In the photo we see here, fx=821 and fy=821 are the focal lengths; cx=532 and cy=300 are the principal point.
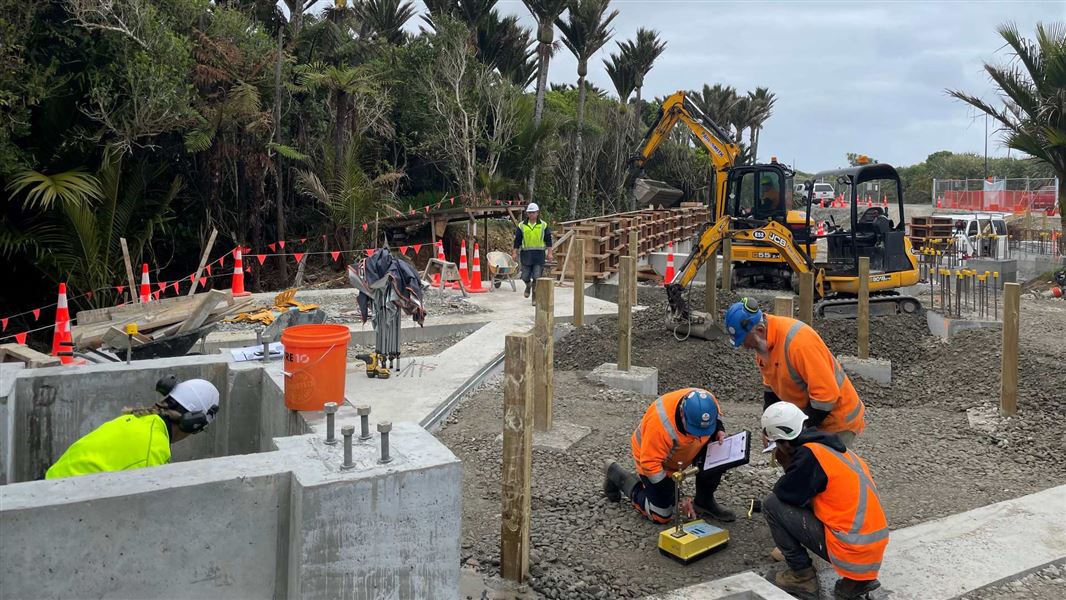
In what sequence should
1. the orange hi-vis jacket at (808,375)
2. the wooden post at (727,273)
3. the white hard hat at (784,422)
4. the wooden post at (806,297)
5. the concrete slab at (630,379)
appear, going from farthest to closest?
the wooden post at (727,273) < the wooden post at (806,297) < the concrete slab at (630,379) < the orange hi-vis jacket at (808,375) < the white hard hat at (784,422)

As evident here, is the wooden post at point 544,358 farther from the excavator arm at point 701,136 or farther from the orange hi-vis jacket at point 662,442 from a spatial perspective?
the excavator arm at point 701,136

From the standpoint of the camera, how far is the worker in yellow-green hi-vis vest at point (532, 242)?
1298 centimetres

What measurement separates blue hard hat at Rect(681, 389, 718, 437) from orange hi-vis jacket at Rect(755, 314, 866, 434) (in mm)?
760

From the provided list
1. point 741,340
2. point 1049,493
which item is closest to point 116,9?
point 741,340

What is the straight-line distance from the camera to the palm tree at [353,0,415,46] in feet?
90.0

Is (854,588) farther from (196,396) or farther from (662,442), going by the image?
(196,396)

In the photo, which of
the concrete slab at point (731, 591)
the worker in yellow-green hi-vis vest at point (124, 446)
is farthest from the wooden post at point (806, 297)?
the worker in yellow-green hi-vis vest at point (124, 446)

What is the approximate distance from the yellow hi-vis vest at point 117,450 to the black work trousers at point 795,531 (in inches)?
A: 127

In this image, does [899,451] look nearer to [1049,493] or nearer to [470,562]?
[1049,493]

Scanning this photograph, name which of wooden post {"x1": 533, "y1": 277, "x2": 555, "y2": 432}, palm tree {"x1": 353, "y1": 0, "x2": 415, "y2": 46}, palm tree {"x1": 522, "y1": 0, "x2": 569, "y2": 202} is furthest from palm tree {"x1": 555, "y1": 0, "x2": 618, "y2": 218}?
wooden post {"x1": 533, "y1": 277, "x2": 555, "y2": 432}

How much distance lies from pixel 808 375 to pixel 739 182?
9617 mm

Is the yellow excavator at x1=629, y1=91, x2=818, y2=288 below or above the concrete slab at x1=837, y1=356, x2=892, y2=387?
above

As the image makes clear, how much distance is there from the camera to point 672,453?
5199mm

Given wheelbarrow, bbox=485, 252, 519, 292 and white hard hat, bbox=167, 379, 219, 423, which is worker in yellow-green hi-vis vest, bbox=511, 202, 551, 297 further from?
white hard hat, bbox=167, 379, 219, 423
